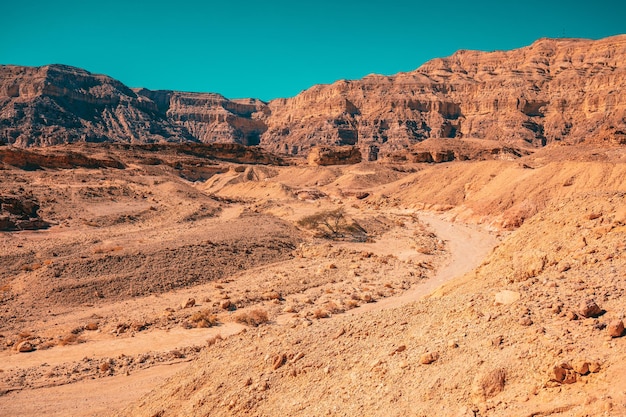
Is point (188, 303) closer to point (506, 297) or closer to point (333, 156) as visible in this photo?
point (506, 297)

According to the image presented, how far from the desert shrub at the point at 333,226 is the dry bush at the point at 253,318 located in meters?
15.3

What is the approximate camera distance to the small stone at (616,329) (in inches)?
229

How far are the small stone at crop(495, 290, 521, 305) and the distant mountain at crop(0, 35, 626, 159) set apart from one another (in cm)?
11260

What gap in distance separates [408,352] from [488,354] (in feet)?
4.37

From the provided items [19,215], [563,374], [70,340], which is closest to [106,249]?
[70,340]

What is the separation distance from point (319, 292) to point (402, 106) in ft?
416

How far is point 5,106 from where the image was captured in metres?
135

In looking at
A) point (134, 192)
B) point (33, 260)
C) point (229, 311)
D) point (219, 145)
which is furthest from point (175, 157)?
point (229, 311)

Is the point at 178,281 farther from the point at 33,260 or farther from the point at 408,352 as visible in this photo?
the point at 408,352

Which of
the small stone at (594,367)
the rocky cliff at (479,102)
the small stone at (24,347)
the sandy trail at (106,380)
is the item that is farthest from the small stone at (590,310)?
the rocky cliff at (479,102)

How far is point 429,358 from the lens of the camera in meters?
7.08

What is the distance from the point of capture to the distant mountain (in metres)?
126

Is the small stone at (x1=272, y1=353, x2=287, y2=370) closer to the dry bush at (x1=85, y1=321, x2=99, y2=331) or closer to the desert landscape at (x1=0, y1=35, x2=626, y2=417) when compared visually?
the desert landscape at (x1=0, y1=35, x2=626, y2=417)

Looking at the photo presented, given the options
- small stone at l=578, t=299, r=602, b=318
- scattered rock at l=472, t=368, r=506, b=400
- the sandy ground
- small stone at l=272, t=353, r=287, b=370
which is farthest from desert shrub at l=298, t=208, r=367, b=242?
scattered rock at l=472, t=368, r=506, b=400
